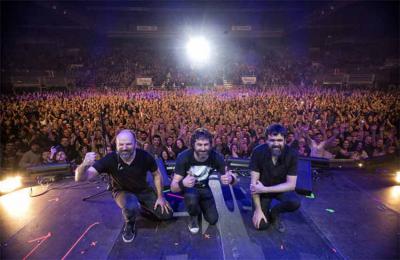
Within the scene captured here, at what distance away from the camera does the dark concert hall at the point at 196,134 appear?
9.40 ft

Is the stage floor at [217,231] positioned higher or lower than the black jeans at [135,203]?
lower

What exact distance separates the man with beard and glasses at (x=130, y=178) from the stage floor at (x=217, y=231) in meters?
0.24

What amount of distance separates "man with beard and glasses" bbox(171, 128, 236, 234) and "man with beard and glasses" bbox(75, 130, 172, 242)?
0.28 meters

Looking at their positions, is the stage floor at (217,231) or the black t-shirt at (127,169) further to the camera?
the black t-shirt at (127,169)

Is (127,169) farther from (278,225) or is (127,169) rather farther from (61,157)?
(61,157)

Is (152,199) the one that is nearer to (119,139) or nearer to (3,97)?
(119,139)

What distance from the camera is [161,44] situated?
19.1 metres

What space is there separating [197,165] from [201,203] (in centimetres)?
51

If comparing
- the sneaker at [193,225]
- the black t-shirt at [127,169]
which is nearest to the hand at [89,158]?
the black t-shirt at [127,169]

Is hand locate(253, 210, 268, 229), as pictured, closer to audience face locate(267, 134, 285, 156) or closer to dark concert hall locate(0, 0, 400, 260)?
dark concert hall locate(0, 0, 400, 260)

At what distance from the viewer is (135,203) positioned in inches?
112

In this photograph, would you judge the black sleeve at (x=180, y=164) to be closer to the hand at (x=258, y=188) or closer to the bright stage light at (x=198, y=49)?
the hand at (x=258, y=188)

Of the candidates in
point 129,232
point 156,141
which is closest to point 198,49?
point 156,141

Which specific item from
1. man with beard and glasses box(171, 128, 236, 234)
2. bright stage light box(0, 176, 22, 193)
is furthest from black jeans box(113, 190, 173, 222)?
bright stage light box(0, 176, 22, 193)
